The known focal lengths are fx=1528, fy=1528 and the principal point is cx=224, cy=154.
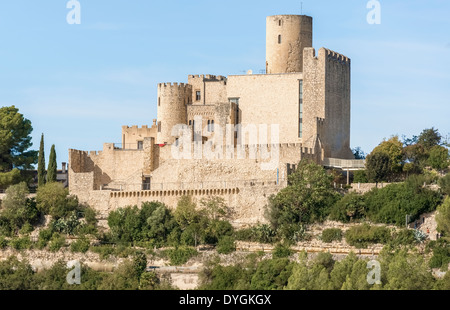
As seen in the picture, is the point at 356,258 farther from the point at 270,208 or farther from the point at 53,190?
the point at 53,190

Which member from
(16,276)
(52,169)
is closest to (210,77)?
(52,169)

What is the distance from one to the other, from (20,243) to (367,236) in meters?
16.7

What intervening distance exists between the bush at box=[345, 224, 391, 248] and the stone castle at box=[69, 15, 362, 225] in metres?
5.04

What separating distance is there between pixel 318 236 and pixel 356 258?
440 centimetres

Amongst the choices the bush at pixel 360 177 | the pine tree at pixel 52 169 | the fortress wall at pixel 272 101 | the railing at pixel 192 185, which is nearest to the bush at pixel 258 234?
the railing at pixel 192 185

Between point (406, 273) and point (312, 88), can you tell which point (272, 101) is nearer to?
point (312, 88)

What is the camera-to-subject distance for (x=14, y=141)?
77.8 meters

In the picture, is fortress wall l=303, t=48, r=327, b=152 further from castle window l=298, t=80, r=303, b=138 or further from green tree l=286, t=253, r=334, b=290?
green tree l=286, t=253, r=334, b=290

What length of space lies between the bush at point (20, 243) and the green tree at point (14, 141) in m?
7.05

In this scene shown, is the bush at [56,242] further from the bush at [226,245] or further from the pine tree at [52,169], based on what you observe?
the bush at [226,245]

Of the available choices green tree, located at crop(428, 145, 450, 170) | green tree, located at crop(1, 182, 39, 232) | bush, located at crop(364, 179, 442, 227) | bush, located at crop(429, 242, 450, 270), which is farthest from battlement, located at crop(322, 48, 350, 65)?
green tree, located at crop(1, 182, 39, 232)

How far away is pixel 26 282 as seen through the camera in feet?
214

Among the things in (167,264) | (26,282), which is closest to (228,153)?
(167,264)

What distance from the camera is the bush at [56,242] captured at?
69.7m
